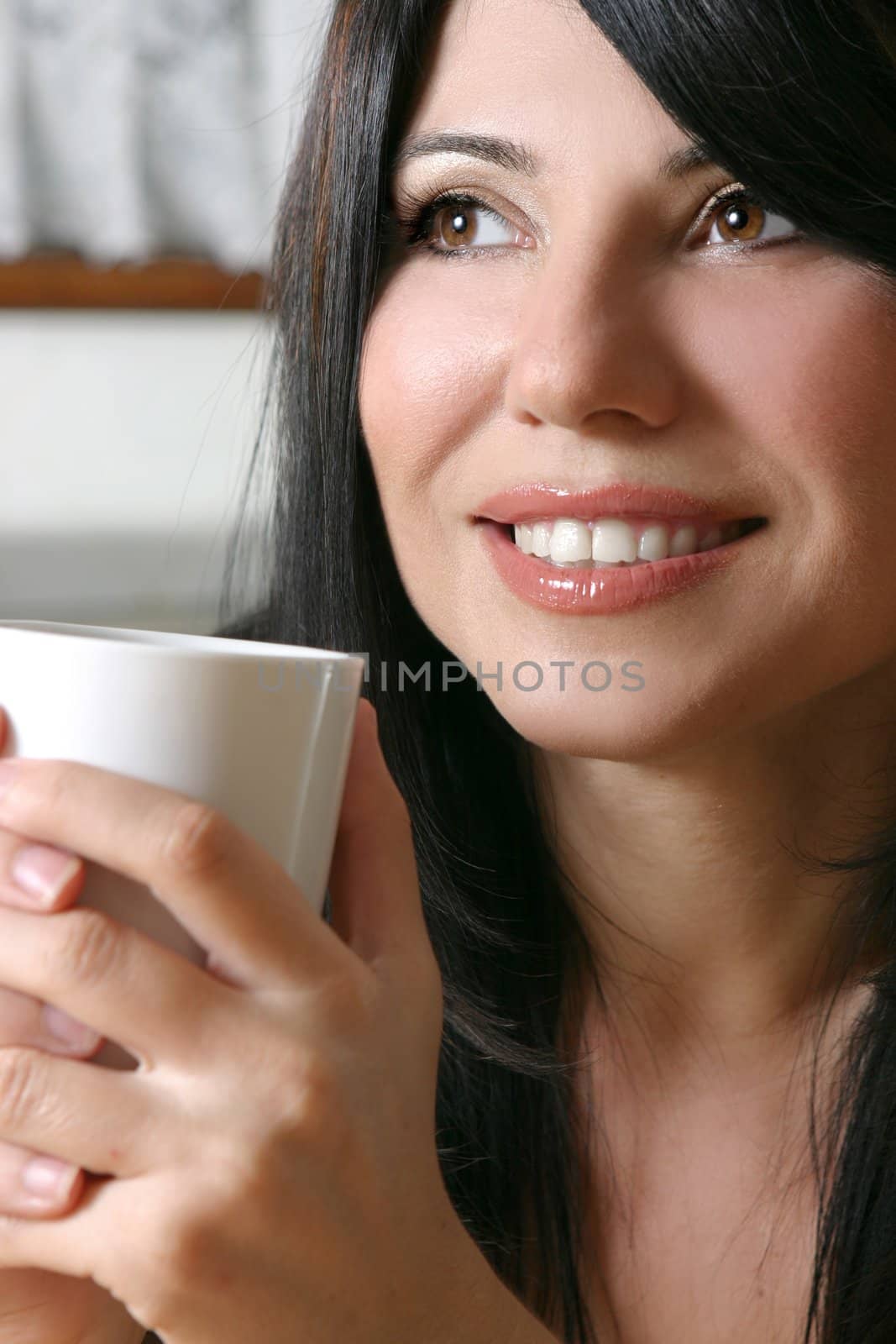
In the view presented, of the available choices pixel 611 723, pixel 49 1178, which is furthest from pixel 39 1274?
pixel 611 723

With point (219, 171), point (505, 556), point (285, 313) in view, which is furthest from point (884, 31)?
point (219, 171)

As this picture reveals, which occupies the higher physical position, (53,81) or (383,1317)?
(53,81)

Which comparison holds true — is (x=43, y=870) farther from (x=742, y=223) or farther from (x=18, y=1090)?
(x=742, y=223)

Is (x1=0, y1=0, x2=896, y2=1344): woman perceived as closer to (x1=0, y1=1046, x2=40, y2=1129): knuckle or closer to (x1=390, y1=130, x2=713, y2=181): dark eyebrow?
(x1=390, y1=130, x2=713, y2=181): dark eyebrow

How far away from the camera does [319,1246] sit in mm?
590

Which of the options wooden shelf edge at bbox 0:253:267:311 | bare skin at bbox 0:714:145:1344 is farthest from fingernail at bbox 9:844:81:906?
wooden shelf edge at bbox 0:253:267:311

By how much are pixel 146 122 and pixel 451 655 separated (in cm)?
90

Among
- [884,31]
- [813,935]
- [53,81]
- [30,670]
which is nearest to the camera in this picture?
[30,670]

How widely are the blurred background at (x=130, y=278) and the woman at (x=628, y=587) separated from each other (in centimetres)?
58

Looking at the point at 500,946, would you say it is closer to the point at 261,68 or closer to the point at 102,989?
the point at 102,989

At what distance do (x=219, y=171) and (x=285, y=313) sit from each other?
0.70 metres

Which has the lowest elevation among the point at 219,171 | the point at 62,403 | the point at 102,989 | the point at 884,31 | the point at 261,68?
the point at 102,989

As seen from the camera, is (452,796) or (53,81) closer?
(452,796)

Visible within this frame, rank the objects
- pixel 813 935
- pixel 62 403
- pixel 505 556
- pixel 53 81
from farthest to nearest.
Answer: pixel 62 403, pixel 53 81, pixel 813 935, pixel 505 556
